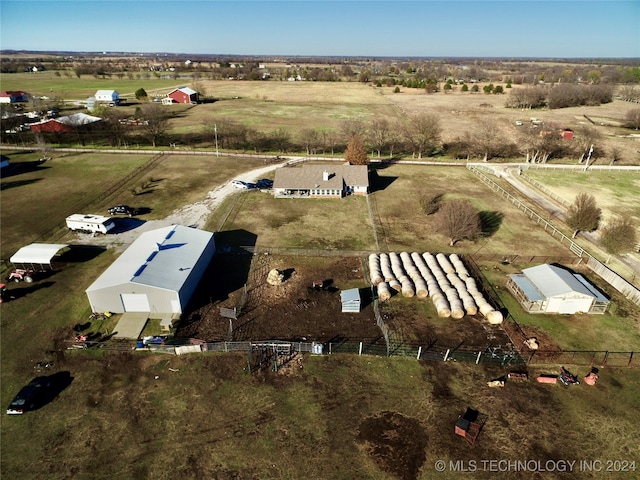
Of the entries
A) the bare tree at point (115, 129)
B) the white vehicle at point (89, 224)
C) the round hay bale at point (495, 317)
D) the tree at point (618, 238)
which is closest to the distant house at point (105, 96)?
the bare tree at point (115, 129)

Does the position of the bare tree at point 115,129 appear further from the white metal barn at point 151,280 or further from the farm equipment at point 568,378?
the farm equipment at point 568,378

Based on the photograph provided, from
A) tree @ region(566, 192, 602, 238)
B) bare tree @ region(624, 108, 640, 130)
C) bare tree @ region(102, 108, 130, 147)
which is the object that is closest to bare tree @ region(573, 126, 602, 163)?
bare tree @ region(624, 108, 640, 130)

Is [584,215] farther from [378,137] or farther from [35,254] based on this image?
[35,254]

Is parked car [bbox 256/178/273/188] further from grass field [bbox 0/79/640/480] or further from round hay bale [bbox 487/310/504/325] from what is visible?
round hay bale [bbox 487/310/504/325]

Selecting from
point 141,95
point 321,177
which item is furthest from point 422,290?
point 141,95

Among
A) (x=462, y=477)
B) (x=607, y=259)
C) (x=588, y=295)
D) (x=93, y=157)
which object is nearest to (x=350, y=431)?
(x=462, y=477)

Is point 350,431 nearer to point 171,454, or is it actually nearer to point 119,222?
point 171,454

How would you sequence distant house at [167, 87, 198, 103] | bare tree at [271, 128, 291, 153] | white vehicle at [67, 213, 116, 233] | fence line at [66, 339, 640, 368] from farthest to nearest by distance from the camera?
distant house at [167, 87, 198, 103], bare tree at [271, 128, 291, 153], white vehicle at [67, 213, 116, 233], fence line at [66, 339, 640, 368]
